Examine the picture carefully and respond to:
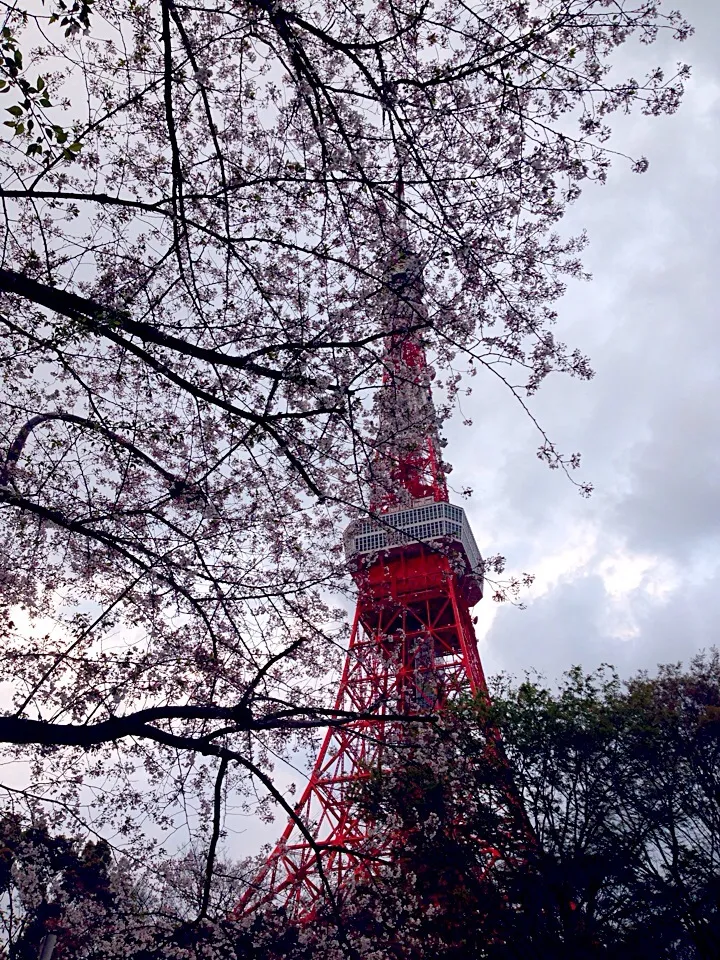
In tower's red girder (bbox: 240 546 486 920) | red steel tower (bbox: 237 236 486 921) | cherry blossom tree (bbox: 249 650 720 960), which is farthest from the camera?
tower's red girder (bbox: 240 546 486 920)

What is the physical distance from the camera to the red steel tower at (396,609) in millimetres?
4340

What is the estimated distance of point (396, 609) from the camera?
22.0 metres

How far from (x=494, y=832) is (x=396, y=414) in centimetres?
690

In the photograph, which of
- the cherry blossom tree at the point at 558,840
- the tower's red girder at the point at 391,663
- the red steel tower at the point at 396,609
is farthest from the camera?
the tower's red girder at the point at 391,663

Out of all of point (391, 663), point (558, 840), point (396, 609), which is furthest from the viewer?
point (396, 609)

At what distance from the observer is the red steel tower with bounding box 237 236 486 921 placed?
4340mm

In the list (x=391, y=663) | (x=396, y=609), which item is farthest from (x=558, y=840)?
(x=396, y=609)

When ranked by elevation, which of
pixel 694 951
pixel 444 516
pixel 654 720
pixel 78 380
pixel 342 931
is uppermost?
pixel 444 516

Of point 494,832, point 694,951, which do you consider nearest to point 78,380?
point 494,832

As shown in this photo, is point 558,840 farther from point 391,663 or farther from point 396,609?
point 396,609

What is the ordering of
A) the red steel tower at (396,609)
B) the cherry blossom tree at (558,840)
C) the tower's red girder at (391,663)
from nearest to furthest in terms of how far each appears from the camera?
1. the red steel tower at (396,609)
2. the cherry blossom tree at (558,840)
3. the tower's red girder at (391,663)

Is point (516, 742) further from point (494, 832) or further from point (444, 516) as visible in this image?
point (444, 516)

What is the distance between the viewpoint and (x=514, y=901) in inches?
340

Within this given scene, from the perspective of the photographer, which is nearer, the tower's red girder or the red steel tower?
the red steel tower
